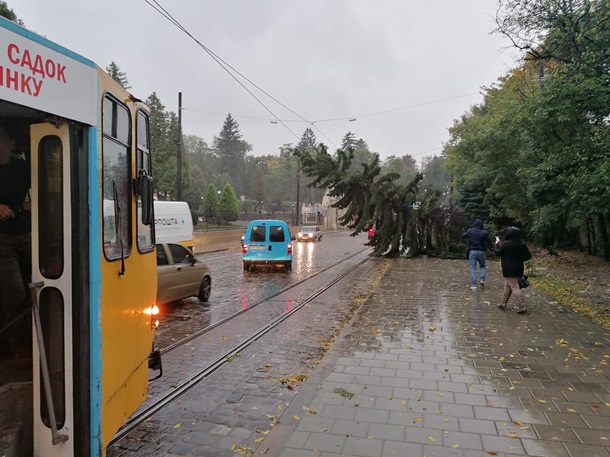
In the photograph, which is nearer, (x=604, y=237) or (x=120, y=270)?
(x=120, y=270)

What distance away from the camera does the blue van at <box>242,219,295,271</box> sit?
16.5 meters

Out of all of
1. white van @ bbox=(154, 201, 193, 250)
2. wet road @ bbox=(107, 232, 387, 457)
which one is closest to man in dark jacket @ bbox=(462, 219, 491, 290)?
wet road @ bbox=(107, 232, 387, 457)

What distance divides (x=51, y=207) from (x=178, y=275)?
23.1 ft

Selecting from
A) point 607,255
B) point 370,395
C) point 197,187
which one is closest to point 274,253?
point 370,395

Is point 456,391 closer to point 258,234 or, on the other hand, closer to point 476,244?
point 476,244

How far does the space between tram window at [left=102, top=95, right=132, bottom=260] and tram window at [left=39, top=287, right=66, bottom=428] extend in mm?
430

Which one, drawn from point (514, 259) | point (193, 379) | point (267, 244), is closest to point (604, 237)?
point (514, 259)

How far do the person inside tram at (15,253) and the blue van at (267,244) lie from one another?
13.4m

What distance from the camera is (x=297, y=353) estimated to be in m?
6.62

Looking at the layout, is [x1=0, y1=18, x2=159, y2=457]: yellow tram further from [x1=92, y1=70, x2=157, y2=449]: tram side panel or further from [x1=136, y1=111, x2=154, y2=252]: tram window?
[x1=136, y1=111, x2=154, y2=252]: tram window

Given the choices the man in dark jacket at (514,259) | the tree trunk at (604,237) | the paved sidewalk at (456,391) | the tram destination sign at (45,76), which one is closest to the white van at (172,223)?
the paved sidewalk at (456,391)

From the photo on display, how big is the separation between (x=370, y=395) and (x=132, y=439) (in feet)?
7.72

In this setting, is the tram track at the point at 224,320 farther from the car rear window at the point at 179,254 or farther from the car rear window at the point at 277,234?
the car rear window at the point at 277,234

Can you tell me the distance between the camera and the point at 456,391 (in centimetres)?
493
